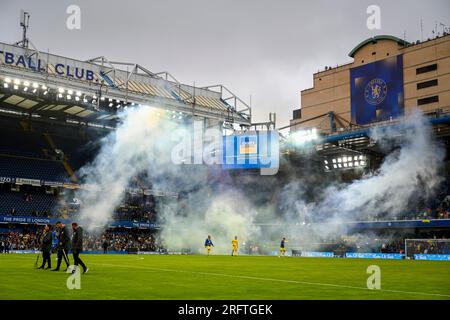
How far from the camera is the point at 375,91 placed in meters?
66.9

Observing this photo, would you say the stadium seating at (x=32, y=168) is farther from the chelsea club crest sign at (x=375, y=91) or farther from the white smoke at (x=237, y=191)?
the chelsea club crest sign at (x=375, y=91)

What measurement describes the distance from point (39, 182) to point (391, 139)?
3616 centimetres

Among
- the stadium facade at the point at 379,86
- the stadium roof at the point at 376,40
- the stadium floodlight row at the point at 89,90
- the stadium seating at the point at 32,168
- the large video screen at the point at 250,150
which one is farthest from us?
the stadium roof at the point at 376,40

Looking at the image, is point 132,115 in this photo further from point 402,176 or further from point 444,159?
point 444,159

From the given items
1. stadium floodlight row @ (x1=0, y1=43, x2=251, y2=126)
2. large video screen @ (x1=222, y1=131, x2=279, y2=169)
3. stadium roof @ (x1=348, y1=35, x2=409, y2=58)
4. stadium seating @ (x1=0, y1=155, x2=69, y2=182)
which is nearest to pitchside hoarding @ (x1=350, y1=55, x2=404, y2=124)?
stadium roof @ (x1=348, y1=35, x2=409, y2=58)

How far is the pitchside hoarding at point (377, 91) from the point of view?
64125 millimetres

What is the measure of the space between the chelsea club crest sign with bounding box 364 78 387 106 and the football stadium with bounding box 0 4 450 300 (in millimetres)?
153

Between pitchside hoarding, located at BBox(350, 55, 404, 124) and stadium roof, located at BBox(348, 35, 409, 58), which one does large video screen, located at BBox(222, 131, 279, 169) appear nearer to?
pitchside hoarding, located at BBox(350, 55, 404, 124)

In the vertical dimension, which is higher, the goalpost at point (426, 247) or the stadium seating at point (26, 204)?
the stadium seating at point (26, 204)

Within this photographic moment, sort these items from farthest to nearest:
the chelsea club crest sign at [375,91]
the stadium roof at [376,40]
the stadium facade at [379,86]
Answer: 1. the chelsea club crest sign at [375,91]
2. the stadium roof at [376,40]
3. the stadium facade at [379,86]

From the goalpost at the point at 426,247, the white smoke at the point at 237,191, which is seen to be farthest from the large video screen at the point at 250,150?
the goalpost at the point at 426,247

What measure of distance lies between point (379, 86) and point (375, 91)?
81 cm
